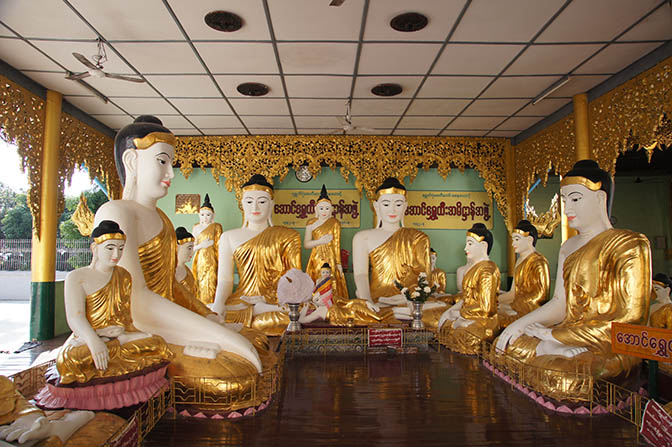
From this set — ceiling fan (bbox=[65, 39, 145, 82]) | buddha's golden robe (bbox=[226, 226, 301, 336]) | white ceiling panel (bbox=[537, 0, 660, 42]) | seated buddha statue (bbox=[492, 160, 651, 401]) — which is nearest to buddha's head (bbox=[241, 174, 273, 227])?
buddha's golden robe (bbox=[226, 226, 301, 336])

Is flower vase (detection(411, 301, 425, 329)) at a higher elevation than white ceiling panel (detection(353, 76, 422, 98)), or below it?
below

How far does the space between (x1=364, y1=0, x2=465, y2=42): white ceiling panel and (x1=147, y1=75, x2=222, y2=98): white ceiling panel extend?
2107 millimetres

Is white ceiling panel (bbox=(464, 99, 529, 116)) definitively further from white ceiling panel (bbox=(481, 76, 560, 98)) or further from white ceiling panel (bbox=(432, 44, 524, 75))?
white ceiling panel (bbox=(432, 44, 524, 75))

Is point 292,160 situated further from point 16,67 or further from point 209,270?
point 16,67

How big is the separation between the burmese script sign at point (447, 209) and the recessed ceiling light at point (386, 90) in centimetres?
268

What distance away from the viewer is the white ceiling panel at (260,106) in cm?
580

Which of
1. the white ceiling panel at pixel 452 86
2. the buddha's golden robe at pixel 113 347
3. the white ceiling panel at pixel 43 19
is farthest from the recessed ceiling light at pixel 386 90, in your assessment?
the buddha's golden robe at pixel 113 347

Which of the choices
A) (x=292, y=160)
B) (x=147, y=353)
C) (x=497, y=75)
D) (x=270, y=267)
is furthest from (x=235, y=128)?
(x=147, y=353)

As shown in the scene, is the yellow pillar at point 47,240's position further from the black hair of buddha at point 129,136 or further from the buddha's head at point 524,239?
the buddha's head at point 524,239

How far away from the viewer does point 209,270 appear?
669 centimetres

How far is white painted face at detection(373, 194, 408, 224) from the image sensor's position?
5.80 m

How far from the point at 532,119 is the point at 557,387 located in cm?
481

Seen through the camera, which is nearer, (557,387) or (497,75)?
(557,387)

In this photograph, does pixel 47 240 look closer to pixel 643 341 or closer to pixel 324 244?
pixel 324 244
